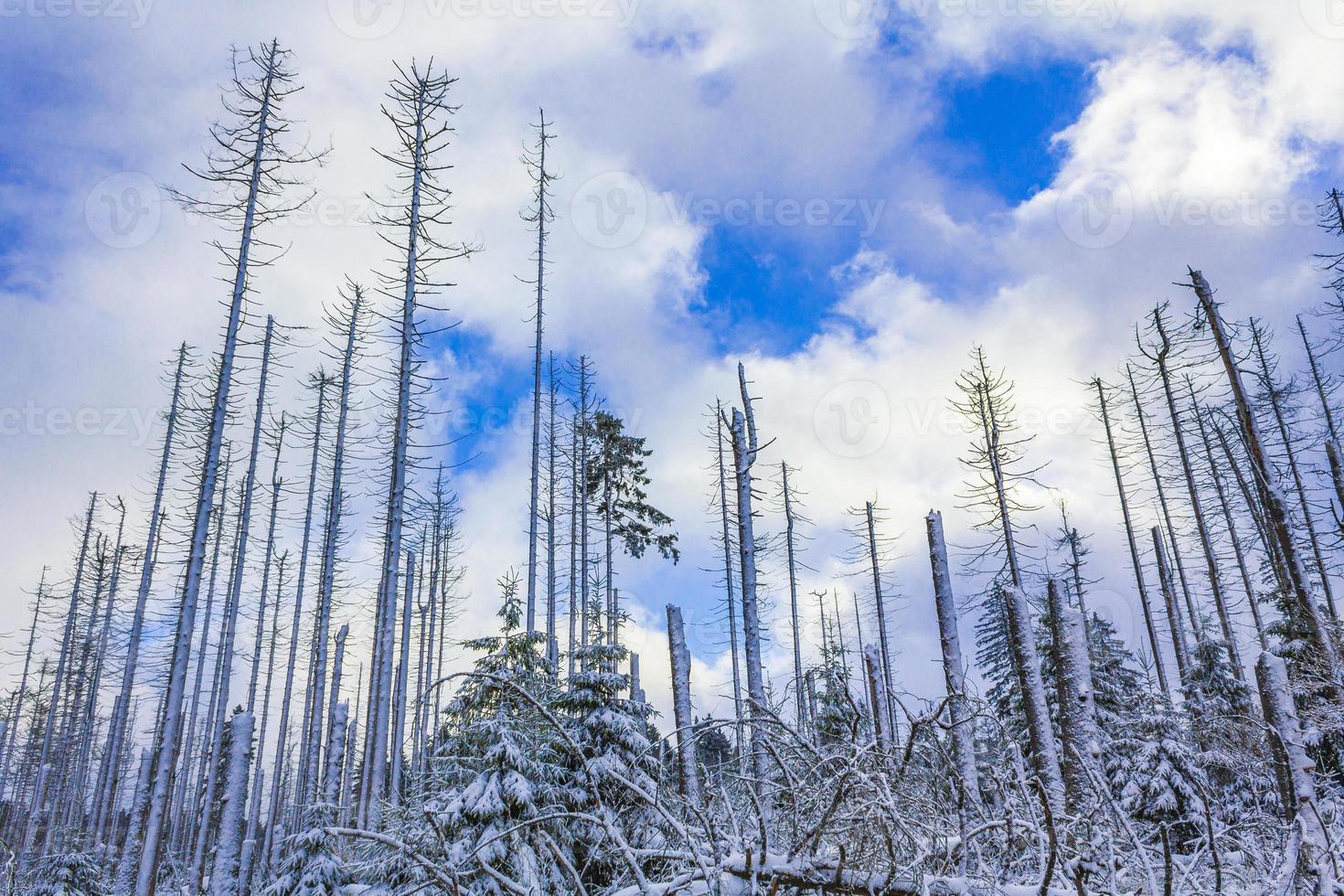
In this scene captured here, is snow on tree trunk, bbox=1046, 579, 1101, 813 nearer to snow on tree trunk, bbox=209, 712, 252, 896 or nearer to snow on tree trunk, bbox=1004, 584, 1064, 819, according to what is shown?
snow on tree trunk, bbox=1004, 584, 1064, 819

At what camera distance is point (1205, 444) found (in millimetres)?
26828

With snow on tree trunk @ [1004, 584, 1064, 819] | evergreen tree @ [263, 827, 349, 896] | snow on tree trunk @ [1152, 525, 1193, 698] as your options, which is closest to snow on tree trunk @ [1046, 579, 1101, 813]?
snow on tree trunk @ [1004, 584, 1064, 819]

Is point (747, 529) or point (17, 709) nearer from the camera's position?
point (747, 529)

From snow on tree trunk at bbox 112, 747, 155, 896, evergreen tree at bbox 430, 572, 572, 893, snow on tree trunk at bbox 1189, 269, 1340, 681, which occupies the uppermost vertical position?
snow on tree trunk at bbox 1189, 269, 1340, 681

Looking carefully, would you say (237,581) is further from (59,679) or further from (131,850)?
(59,679)

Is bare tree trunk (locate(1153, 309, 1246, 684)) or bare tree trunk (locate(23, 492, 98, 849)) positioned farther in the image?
bare tree trunk (locate(23, 492, 98, 849))

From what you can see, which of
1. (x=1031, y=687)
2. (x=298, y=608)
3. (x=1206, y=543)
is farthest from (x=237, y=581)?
(x=1206, y=543)

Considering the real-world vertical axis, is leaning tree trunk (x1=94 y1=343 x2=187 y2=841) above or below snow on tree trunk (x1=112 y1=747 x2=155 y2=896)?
above

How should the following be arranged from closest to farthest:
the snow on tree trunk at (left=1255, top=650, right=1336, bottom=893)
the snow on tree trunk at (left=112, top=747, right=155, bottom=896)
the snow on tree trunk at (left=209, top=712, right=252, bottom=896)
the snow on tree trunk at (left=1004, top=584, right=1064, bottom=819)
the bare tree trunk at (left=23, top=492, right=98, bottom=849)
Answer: the snow on tree trunk at (left=1255, top=650, right=1336, bottom=893)
the snow on tree trunk at (left=1004, top=584, right=1064, bottom=819)
the snow on tree trunk at (left=209, top=712, right=252, bottom=896)
the snow on tree trunk at (left=112, top=747, right=155, bottom=896)
the bare tree trunk at (left=23, top=492, right=98, bottom=849)

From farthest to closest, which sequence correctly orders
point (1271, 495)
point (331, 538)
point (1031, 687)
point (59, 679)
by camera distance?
point (59, 679), point (331, 538), point (1271, 495), point (1031, 687)

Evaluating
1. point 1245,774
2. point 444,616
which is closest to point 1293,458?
point 1245,774

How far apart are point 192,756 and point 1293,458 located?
4165 centimetres

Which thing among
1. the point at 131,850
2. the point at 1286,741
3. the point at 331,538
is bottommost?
the point at 131,850

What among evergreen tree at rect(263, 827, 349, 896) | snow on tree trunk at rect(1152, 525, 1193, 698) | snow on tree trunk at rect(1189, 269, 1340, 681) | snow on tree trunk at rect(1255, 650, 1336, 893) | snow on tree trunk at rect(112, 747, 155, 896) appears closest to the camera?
snow on tree trunk at rect(1255, 650, 1336, 893)
